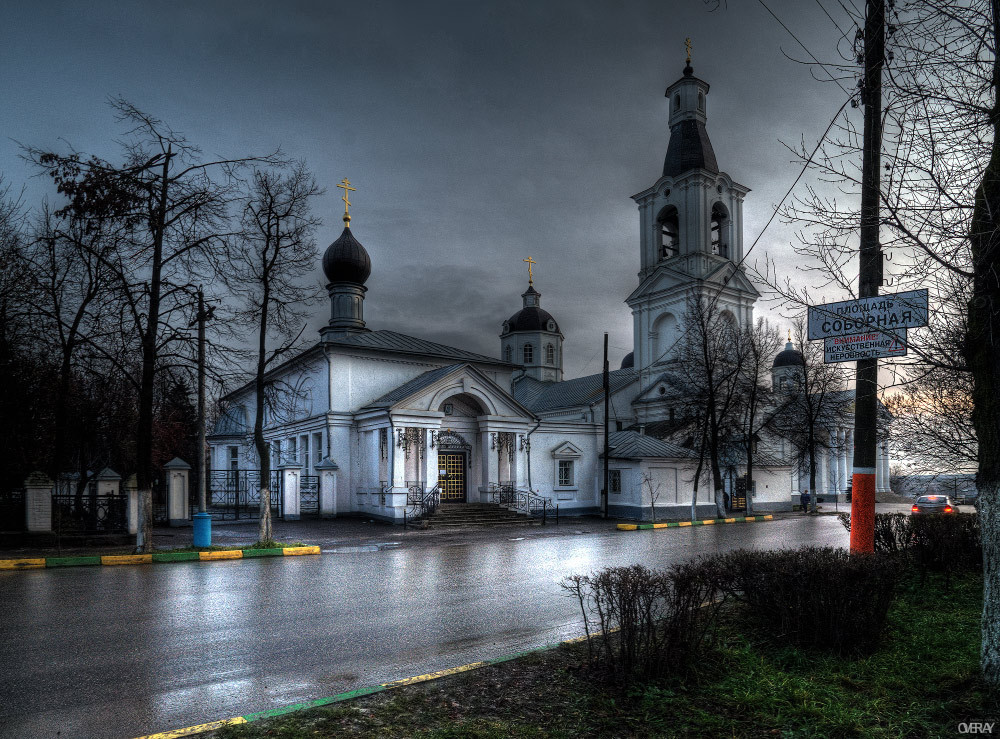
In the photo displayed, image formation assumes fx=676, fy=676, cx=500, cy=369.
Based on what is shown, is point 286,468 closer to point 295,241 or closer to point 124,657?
point 295,241

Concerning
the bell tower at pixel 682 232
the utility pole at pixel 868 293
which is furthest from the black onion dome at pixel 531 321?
the utility pole at pixel 868 293

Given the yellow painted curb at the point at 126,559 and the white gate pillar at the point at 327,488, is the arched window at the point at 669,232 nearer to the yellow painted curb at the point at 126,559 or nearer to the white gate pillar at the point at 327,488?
the white gate pillar at the point at 327,488

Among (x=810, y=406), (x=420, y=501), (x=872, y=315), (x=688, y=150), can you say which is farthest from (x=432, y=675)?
(x=688, y=150)

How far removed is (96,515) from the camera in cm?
1981

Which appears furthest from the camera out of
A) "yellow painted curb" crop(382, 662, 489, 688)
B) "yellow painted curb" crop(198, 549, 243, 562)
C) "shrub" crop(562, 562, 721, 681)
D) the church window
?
the church window

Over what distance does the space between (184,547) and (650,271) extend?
121 ft

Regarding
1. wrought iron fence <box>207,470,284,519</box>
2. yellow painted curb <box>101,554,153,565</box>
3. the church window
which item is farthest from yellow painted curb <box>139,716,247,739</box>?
the church window

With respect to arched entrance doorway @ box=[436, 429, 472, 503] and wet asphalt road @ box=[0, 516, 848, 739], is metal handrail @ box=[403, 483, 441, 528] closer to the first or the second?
arched entrance doorway @ box=[436, 429, 472, 503]

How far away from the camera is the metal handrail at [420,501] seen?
85.6 feet

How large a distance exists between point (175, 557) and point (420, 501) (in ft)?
40.2

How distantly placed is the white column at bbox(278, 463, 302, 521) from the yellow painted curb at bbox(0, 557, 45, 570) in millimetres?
12211

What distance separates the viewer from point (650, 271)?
1854 inches

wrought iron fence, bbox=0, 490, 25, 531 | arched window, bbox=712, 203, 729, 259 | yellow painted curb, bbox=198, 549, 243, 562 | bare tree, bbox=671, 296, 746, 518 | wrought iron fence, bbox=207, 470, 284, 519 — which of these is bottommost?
wrought iron fence, bbox=207, 470, 284, 519

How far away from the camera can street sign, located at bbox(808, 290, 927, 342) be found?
18.4 feet
